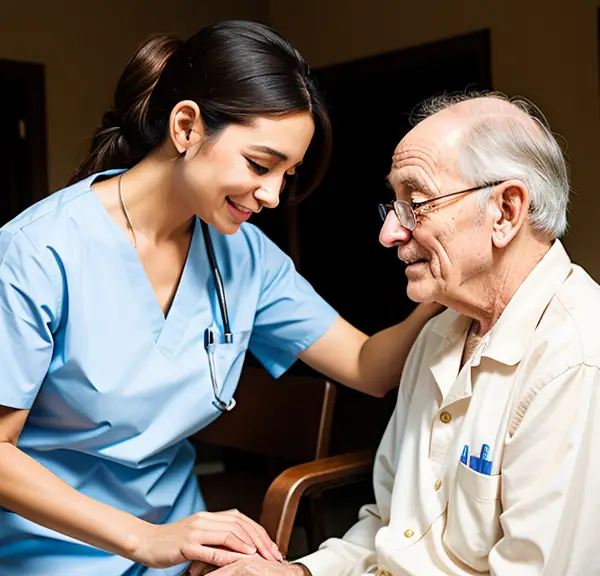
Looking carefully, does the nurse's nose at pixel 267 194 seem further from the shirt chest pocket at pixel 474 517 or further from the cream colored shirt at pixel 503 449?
the shirt chest pocket at pixel 474 517

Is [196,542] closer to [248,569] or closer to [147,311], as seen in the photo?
[248,569]

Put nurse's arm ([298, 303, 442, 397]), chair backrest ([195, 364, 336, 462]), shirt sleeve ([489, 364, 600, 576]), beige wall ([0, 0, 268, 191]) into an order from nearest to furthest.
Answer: shirt sleeve ([489, 364, 600, 576])
nurse's arm ([298, 303, 442, 397])
chair backrest ([195, 364, 336, 462])
beige wall ([0, 0, 268, 191])

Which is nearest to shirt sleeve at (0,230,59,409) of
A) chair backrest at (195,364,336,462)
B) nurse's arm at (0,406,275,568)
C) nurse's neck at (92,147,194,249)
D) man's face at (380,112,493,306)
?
nurse's arm at (0,406,275,568)

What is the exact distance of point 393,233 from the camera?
56.9 inches

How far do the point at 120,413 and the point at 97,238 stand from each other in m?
0.32

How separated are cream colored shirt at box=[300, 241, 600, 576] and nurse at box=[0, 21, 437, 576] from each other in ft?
0.65

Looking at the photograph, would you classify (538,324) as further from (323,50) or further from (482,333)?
(323,50)

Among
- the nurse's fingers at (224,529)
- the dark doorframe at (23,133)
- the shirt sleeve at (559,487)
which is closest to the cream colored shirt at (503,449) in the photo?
the shirt sleeve at (559,487)

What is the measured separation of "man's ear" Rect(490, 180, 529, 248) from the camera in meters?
1.36

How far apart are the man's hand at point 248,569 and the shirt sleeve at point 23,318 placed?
1.33ft

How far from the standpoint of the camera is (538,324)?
4.48 feet

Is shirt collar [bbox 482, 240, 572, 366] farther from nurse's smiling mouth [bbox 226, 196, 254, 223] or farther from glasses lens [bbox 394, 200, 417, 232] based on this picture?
nurse's smiling mouth [bbox 226, 196, 254, 223]

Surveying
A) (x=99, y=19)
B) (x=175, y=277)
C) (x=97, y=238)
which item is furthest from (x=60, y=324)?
(x=99, y=19)

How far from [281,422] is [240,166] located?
0.78 metres
